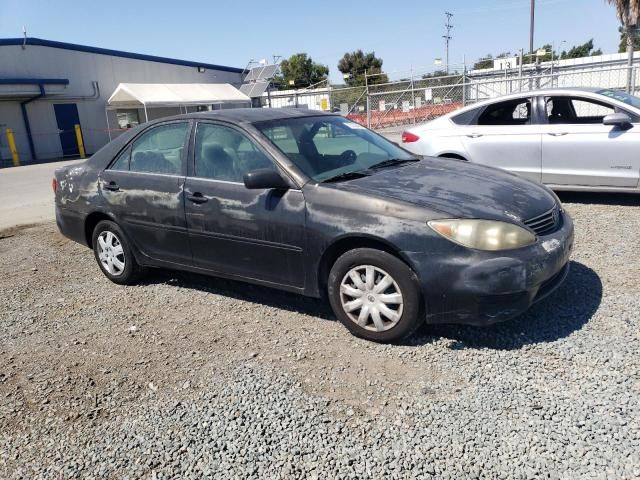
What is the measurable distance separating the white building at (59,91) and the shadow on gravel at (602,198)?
2353cm

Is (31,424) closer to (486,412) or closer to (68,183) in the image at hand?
(486,412)

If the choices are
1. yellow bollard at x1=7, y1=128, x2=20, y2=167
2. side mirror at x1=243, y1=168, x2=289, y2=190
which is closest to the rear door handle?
side mirror at x1=243, y1=168, x2=289, y2=190

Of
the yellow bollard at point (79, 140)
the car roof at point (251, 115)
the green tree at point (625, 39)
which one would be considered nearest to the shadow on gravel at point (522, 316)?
the car roof at point (251, 115)

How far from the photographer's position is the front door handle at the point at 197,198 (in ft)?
13.6

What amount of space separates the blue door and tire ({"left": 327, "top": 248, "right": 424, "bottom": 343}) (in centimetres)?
2643

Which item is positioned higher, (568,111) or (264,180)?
(568,111)

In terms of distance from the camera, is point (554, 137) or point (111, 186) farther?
point (554, 137)

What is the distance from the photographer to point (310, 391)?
3.08 metres

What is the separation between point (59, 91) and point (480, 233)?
26.9 meters

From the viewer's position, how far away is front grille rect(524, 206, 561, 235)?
3441 millimetres

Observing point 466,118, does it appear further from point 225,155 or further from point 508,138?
point 225,155

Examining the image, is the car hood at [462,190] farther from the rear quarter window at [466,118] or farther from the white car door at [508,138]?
the rear quarter window at [466,118]

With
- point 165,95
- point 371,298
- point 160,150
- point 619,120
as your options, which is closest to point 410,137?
point 619,120

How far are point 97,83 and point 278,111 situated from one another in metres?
26.8
